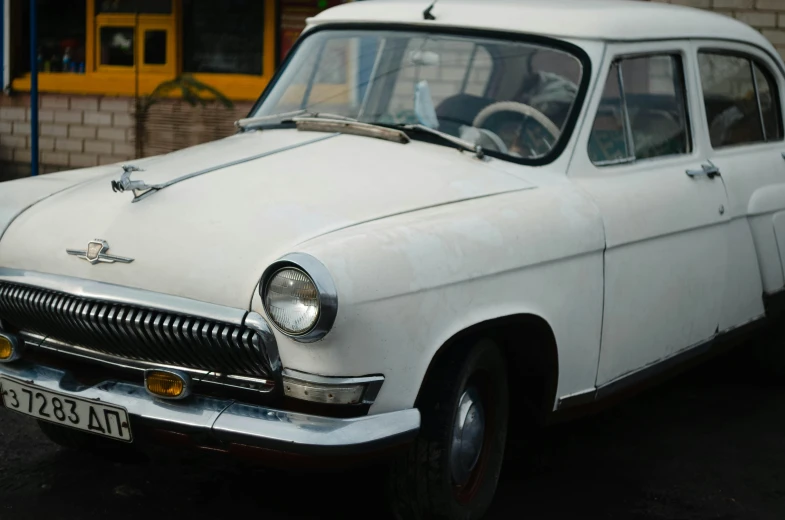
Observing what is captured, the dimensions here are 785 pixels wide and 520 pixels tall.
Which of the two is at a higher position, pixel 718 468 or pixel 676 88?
pixel 676 88

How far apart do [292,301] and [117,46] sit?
31.9ft

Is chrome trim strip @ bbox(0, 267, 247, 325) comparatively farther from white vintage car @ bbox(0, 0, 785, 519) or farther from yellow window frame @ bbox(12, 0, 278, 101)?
yellow window frame @ bbox(12, 0, 278, 101)

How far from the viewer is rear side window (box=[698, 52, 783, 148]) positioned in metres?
5.14

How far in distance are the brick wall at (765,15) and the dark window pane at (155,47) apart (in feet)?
17.9

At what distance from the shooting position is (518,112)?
4.37m

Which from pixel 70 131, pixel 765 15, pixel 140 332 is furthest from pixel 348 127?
pixel 70 131

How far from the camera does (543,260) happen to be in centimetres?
386

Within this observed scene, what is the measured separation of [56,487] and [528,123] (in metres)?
2.11

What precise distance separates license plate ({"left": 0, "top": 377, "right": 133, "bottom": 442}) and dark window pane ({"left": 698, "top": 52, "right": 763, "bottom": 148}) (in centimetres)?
283

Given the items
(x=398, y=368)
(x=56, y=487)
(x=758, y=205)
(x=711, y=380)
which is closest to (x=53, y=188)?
(x=56, y=487)

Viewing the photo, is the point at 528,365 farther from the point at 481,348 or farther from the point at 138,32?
the point at 138,32

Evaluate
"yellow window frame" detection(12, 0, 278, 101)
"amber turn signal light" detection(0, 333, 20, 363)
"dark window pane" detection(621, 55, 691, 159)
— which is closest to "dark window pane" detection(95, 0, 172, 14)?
"yellow window frame" detection(12, 0, 278, 101)

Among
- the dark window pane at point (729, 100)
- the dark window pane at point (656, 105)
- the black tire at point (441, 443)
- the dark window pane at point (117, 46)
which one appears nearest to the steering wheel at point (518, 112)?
the dark window pane at point (656, 105)

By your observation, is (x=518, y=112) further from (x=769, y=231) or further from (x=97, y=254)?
(x=97, y=254)
